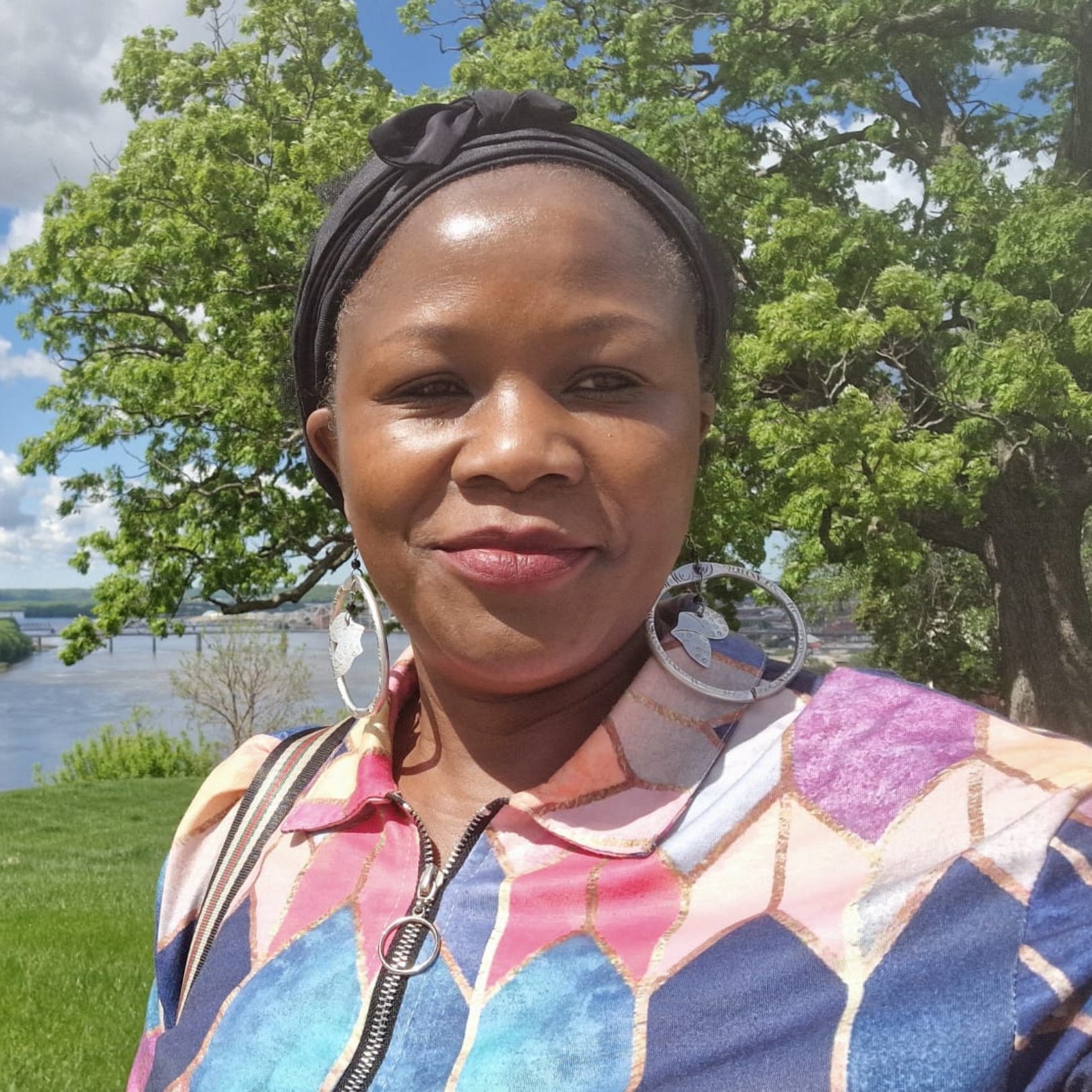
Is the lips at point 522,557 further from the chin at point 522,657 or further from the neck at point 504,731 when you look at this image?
the neck at point 504,731

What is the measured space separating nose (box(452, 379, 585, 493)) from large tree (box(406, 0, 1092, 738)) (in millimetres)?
10852

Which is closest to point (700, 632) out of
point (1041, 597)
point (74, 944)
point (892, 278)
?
point (74, 944)

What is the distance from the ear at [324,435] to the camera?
1530 millimetres

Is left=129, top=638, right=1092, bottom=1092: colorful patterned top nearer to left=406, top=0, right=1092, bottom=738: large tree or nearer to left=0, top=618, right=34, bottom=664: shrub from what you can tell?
left=406, top=0, right=1092, bottom=738: large tree

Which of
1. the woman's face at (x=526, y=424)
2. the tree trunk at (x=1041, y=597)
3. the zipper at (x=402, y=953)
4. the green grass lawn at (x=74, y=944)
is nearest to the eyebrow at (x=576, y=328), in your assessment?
the woman's face at (x=526, y=424)

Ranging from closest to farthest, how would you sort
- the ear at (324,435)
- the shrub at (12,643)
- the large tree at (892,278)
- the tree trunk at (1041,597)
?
1. the ear at (324,435)
2. the large tree at (892,278)
3. the tree trunk at (1041,597)
4. the shrub at (12,643)

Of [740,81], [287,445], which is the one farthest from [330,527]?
[740,81]

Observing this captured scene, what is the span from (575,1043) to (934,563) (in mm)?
23837

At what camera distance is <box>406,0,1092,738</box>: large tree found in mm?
11859

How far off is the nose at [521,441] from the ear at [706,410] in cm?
26

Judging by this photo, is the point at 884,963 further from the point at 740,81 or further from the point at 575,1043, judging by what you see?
the point at 740,81

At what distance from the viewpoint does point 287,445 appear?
13.4m

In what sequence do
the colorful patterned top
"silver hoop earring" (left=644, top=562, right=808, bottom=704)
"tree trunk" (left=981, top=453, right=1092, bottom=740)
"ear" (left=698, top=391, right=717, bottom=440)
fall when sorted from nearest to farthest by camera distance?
the colorful patterned top < "silver hoop earring" (left=644, top=562, right=808, bottom=704) < "ear" (left=698, top=391, right=717, bottom=440) < "tree trunk" (left=981, top=453, right=1092, bottom=740)

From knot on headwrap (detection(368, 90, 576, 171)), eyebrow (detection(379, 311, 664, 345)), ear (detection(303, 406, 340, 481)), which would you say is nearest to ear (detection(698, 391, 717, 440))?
eyebrow (detection(379, 311, 664, 345))
